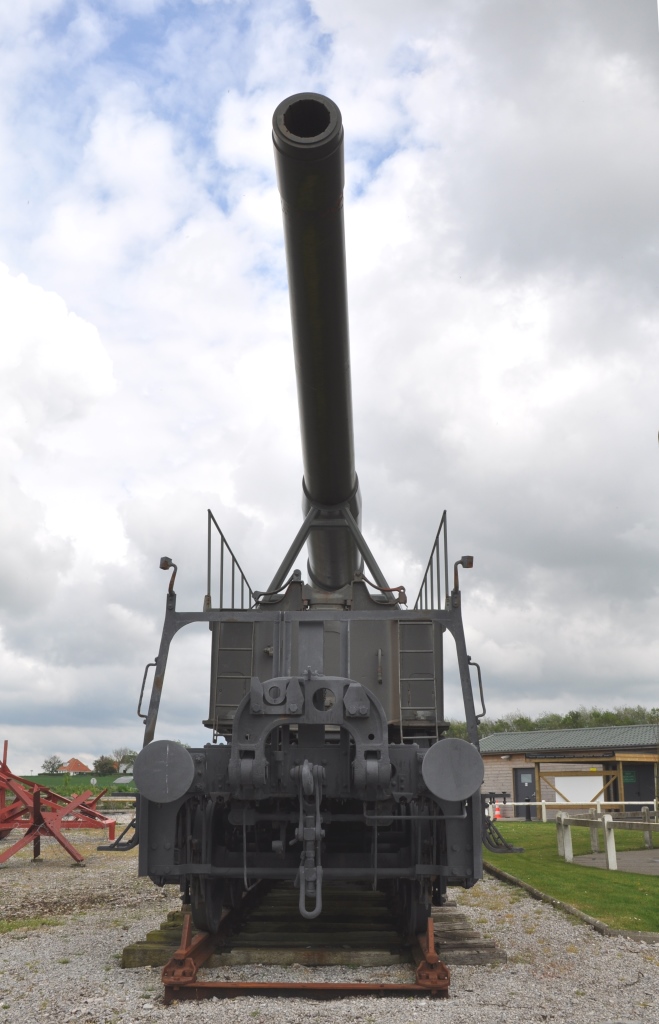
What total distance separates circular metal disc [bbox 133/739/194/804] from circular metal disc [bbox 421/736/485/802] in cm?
149

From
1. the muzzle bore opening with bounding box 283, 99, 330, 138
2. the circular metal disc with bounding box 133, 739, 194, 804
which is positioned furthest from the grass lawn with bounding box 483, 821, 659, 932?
the muzzle bore opening with bounding box 283, 99, 330, 138

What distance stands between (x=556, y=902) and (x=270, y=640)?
4.03 m

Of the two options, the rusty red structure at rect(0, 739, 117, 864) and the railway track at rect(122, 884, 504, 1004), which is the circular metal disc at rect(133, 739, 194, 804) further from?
the rusty red structure at rect(0, 739, 117, 864)

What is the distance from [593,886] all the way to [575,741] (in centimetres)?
2688

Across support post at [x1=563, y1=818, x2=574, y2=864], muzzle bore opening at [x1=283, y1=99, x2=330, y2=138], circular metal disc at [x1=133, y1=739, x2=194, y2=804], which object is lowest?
support post at [x1=563, y1=818, x2=574, y2=864]

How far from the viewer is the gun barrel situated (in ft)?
16.4

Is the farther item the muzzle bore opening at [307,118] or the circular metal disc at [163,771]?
the circular metal disc at [163,771]

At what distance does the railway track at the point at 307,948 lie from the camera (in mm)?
5398

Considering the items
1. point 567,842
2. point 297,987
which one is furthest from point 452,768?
point 567,842

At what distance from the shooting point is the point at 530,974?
5969mm

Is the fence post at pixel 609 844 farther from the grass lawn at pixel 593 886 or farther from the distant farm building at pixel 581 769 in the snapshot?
the distant farm building at pixel 581 769

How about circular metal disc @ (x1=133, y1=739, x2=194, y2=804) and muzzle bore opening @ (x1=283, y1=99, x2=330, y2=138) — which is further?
circular metal disc @ (x1=133, y1=739, x2=194, y2=804)

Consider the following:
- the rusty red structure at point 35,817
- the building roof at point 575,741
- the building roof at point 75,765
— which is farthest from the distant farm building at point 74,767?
the rusty red structure at point 35,817

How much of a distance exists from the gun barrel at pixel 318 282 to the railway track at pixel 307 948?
11.0 feet
